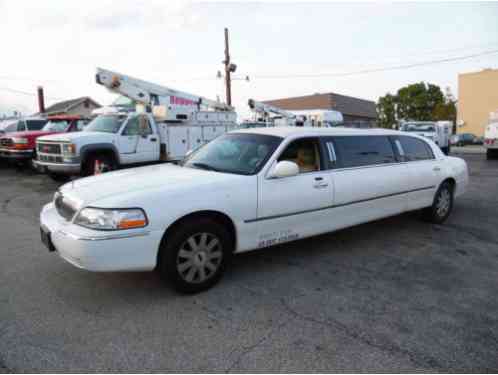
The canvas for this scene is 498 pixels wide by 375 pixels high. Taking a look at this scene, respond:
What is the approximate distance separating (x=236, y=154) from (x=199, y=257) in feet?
4.46

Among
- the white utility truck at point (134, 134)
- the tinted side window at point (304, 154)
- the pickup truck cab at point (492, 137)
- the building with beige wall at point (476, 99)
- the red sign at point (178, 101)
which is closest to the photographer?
the tinted side window at point (304, 154)

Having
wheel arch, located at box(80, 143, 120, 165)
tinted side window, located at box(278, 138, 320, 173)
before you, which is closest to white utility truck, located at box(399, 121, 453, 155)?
wheel arch, located at box(80, 143, 120, 165)

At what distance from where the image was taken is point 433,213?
619 centimetres

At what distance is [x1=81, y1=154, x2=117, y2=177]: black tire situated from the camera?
9.60 metres

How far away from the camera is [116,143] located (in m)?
10.1

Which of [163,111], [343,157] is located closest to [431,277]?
[343,157]

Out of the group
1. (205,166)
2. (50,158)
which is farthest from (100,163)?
(205,166)

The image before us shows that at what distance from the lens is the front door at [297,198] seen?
4.06 m

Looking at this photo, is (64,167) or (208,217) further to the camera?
(64,167)

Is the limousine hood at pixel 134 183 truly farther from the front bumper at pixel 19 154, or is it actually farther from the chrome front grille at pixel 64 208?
the front bumper at pixel 19 154

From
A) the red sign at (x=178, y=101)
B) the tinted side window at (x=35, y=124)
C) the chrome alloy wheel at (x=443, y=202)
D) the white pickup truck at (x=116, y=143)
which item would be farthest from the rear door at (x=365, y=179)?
the tinted side window at (x=35, y=124)

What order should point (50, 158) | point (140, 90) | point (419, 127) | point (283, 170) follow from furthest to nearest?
point (419, 127) → point (140, 90) → point (50, 158) → point (283, 170)

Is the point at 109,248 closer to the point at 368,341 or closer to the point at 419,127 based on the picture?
the point at 368,341

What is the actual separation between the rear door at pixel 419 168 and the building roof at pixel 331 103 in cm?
4623
